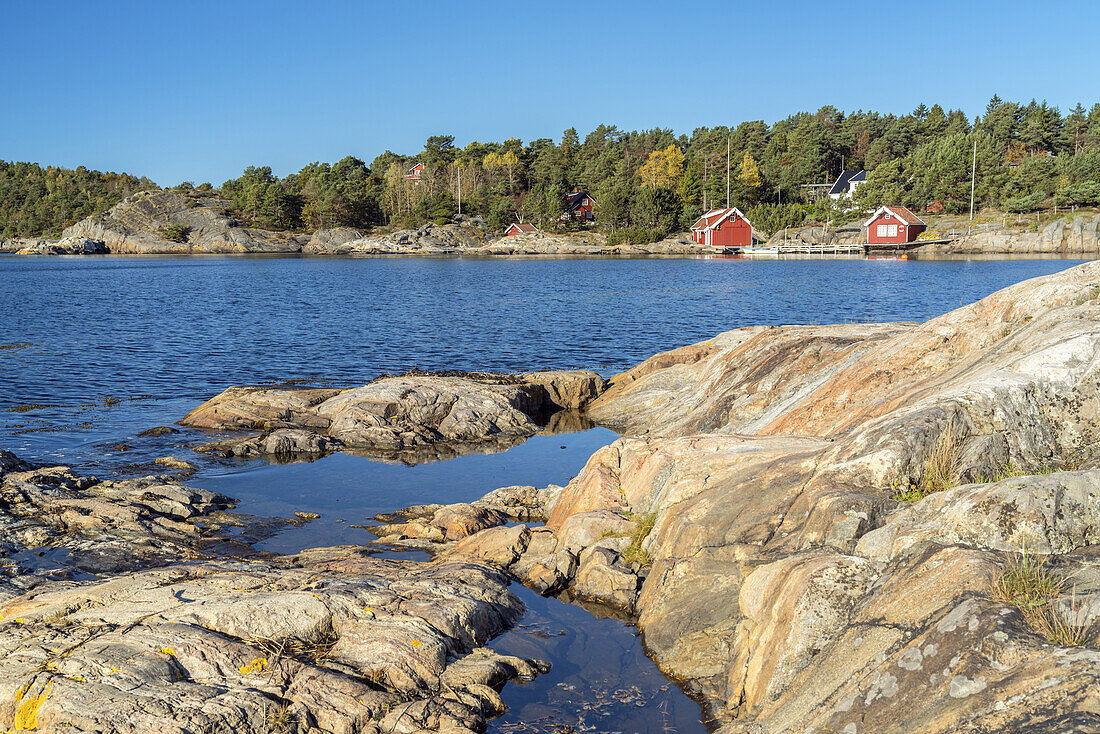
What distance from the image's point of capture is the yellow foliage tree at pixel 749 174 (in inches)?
5202

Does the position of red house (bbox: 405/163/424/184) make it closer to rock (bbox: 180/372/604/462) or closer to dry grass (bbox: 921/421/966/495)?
rock (bbox: 180/372/604/462)

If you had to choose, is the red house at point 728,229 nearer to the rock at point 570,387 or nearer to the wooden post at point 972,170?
the wooden post at point 972,170

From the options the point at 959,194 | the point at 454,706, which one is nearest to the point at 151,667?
the point at 454,706

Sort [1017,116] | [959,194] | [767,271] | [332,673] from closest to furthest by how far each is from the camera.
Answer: [332,673], [767,271], [959,194], [1017,116]

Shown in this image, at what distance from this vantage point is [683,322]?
150 feet

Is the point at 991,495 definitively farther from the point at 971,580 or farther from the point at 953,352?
the point at 953,352

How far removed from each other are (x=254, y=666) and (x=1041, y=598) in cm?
683

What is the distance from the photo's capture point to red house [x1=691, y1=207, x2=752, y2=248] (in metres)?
126

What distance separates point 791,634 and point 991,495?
88.6 inches

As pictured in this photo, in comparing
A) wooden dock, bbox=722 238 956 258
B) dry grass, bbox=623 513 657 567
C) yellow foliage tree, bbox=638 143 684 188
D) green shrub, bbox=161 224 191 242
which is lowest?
dry grass, bbox=623 513 657 567

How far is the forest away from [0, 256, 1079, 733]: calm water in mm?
28760

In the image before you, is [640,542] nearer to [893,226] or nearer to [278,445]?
Answer: [278,445]

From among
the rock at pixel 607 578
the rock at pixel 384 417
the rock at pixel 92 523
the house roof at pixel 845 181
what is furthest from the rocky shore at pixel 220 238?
the rock at pixel 607 578

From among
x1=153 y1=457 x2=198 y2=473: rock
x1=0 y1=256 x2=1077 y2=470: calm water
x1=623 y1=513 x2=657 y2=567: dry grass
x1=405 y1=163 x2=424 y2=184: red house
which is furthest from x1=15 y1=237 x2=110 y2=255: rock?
x1=623 y1=513 x2=657 y2=567: dry grass
